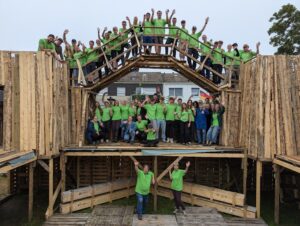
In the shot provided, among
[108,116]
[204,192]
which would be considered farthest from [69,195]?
[204,192]

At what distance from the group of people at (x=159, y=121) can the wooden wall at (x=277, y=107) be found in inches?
95.8

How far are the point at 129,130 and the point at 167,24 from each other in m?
5.39

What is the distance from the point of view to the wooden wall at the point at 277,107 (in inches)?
496

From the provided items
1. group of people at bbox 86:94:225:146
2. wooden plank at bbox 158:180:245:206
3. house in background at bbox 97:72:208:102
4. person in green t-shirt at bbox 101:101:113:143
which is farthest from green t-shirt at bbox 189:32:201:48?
house in background at bbox 97:72:208:102

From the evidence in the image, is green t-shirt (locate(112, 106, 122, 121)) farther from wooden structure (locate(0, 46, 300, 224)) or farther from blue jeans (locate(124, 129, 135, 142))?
wooden structure (locate(0, 46, 300, 224))

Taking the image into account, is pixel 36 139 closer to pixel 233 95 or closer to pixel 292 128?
pixel 233 95

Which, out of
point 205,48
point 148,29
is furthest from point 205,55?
point 148,29

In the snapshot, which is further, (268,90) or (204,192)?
(204,192)

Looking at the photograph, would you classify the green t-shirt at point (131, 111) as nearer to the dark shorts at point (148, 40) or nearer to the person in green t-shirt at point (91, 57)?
the person in green t-shirt at point (91, 57)

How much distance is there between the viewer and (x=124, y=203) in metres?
15.0

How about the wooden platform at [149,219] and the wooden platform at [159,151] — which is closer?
the wooden platform at [149,219]

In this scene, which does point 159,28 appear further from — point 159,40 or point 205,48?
point 205,48

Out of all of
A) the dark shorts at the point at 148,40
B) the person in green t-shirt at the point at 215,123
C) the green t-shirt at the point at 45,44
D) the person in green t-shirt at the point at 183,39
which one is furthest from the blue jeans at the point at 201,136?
the green t-shirt at the point at 45,44

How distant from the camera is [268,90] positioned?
12633mm
